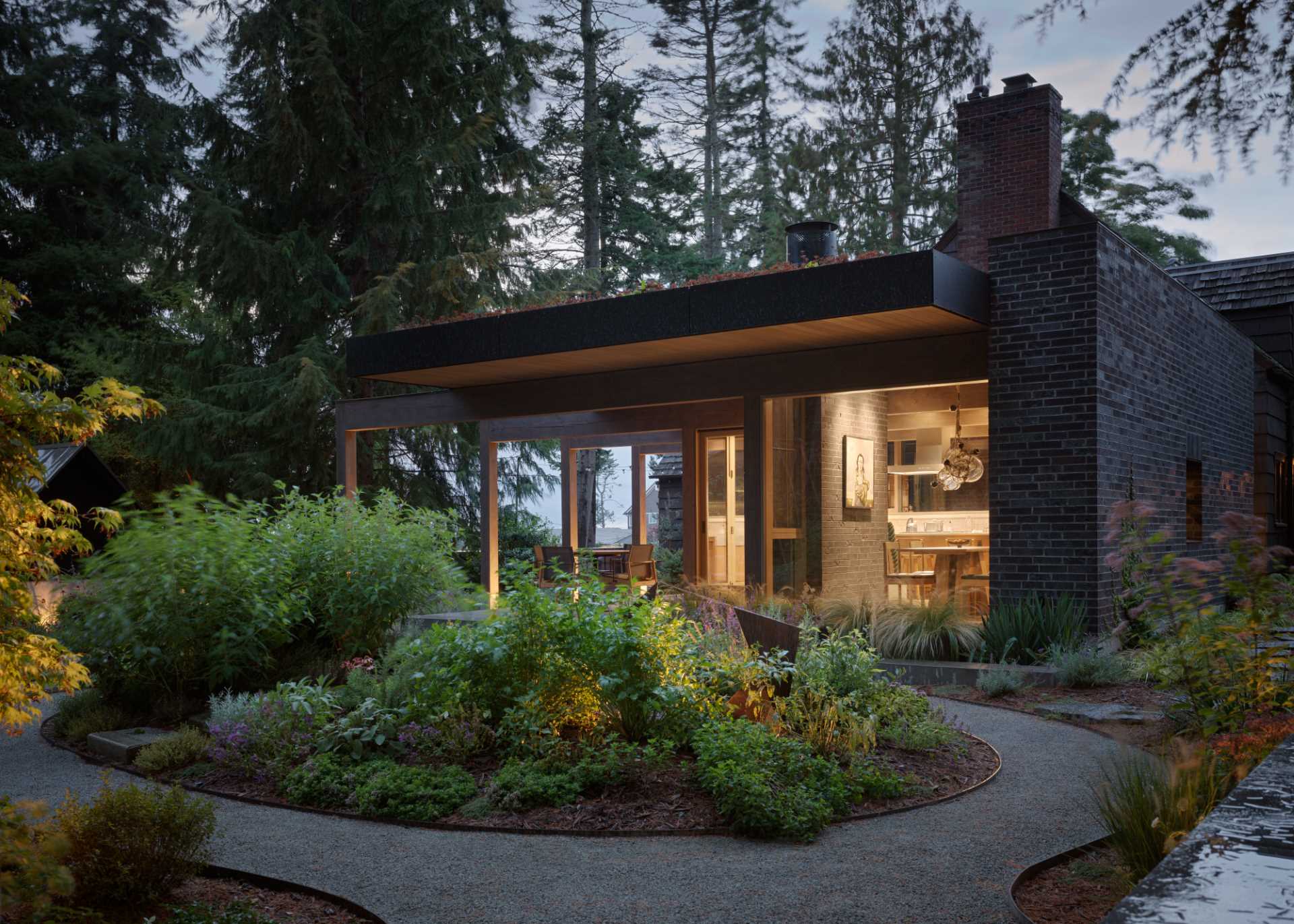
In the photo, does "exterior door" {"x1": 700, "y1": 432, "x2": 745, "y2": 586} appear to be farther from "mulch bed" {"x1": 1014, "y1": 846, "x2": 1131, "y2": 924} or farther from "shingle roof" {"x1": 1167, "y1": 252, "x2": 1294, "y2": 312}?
"mulch bed" {"x1": 1014, "y1": 846, "x2": 1131, "y2": 924}

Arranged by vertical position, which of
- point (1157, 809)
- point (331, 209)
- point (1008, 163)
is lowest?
point (1157, 809)

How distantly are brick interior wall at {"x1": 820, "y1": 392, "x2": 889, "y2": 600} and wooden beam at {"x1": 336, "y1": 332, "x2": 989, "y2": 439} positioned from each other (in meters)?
0.71

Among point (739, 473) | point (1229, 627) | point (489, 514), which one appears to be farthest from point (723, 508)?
point (1229, 627)

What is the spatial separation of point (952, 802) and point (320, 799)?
3.01m

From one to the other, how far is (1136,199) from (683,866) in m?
22.6

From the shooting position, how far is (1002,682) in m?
7.68

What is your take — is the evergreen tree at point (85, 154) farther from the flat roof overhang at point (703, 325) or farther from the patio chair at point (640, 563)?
the patio chair at point (640, 563)

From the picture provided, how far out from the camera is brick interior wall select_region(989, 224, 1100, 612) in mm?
8789

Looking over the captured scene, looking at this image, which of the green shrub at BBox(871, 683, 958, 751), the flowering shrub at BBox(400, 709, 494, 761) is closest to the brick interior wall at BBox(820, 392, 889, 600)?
the green shrub at BBox(871, 683, 958, 751)

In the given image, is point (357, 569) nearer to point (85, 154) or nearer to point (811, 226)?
point (811, 226)

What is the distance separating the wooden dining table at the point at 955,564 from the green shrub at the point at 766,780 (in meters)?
6.19

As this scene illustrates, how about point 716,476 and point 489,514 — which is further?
point 489,514

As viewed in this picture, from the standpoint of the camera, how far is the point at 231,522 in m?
7.43

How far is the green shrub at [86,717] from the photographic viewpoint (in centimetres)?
677
